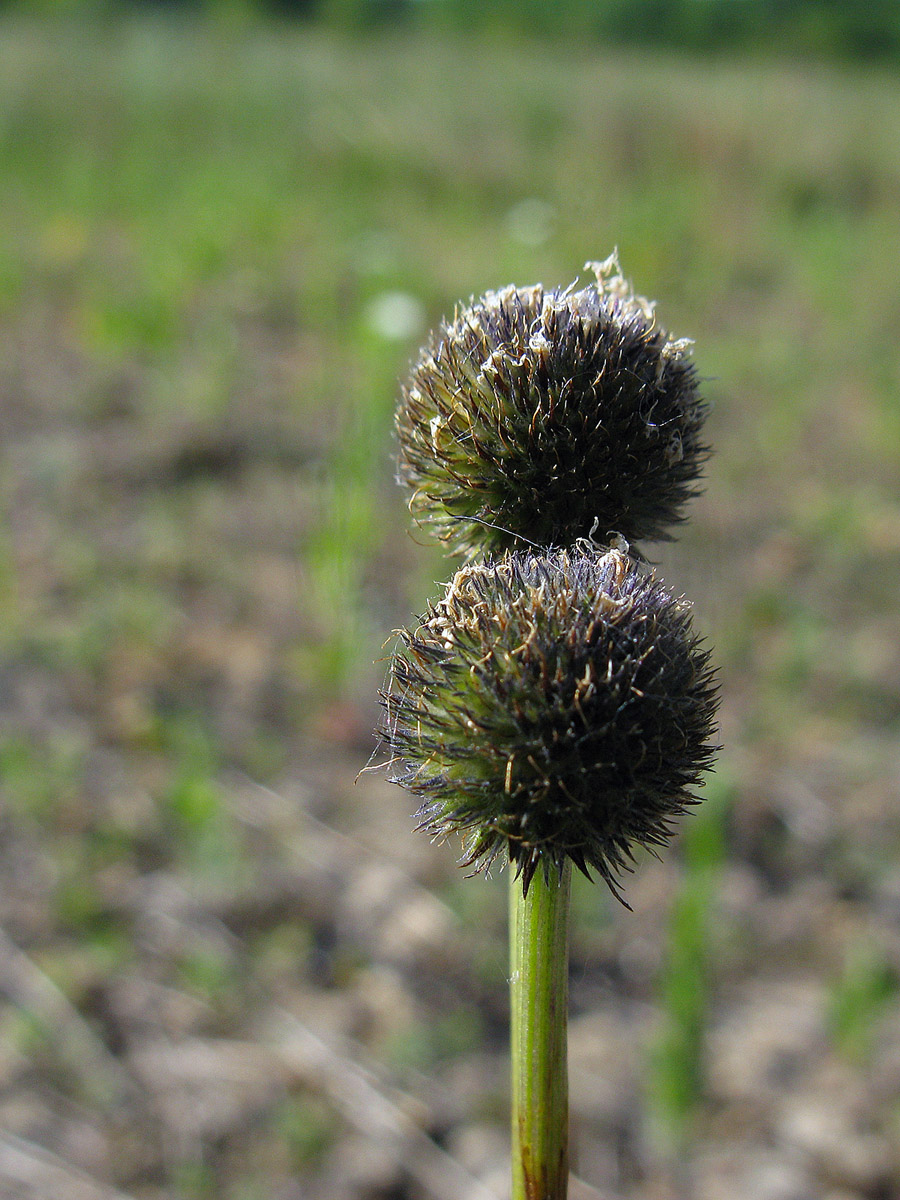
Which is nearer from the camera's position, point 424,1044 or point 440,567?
point 424,1044

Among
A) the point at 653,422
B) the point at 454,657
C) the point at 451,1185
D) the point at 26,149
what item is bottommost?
the point at 451,1185

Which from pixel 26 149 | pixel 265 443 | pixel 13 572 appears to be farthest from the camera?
pixel 26 149

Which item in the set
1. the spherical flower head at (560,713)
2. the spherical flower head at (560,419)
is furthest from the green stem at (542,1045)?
the spherical flower head at (560,419)

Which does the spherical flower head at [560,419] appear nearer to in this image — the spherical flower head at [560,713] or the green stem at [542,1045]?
the spherical flower head at [560,713]

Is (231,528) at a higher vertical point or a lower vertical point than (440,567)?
higher

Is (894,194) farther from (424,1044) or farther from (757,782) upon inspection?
(424,1044)

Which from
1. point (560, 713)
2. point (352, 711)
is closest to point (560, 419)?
point (560, 713)

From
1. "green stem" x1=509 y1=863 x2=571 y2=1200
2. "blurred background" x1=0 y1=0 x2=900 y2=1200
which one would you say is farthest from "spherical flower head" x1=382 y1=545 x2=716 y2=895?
"blurred background" x1=0 y1=0 x2=900 y2=1200

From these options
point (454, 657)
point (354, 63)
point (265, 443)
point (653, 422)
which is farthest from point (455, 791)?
point (354, 63)
